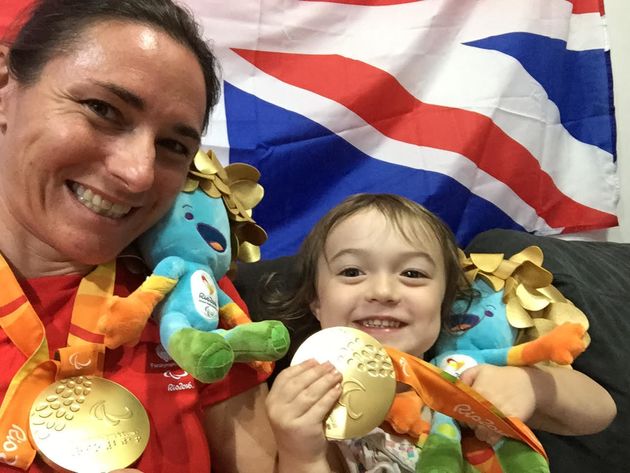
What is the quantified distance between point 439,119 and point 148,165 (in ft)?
3.45

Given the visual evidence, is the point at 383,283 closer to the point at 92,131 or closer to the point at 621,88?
the point at 92,131

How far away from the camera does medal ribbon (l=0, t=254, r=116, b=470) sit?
2.60 ft

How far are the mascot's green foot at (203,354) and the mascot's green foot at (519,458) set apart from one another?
0.45m

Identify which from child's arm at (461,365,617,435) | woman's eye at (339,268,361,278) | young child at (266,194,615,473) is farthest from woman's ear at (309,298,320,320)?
child's arm at (461,365,617,435)

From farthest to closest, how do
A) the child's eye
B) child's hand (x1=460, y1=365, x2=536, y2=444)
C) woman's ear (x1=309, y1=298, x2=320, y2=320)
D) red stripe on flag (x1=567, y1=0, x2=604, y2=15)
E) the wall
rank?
the wall → red stripe on flag (x1=567, y1=0, x2=604, y2=15) → woman's ear (x1=309, y1=298, x2=320, y2=320) → the child's eye → child's hand (x1=460, y1=365, x2=536, y2=444)

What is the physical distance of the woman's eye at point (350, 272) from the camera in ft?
3.76

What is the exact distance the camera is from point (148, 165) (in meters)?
0.86

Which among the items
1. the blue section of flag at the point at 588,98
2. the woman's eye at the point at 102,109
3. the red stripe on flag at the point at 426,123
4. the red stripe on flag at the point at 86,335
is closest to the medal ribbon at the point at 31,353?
the red stripe on flag at the point at 86,335

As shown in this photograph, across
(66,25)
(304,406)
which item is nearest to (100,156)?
(66,25)

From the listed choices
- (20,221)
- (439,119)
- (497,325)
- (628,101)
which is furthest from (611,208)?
(20,221)

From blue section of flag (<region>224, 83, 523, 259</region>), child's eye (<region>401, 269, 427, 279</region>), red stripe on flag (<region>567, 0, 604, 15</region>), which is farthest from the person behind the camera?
red stripe on flag (<region>567, 0, 604, 15</region>)

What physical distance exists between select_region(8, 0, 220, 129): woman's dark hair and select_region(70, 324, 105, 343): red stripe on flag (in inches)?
13.4

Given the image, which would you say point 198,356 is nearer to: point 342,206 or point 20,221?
point 20,221

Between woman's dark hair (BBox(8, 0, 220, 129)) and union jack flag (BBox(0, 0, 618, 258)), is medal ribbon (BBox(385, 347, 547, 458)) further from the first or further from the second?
union jack flag (BBox(0, 0, 618, 258))
